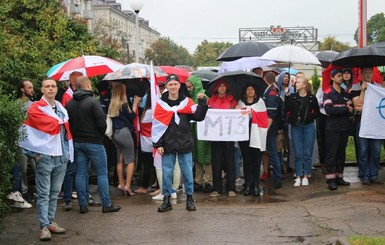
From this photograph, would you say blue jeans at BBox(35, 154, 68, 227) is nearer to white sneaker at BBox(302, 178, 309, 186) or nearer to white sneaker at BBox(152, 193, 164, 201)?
white sneaker at BBox(152, 193, 164, 201)

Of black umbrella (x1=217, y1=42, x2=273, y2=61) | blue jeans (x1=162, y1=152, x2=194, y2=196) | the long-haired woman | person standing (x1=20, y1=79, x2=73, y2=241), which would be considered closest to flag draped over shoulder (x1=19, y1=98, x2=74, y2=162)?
person standing (x1=20, y1=79, x2=73, y2=241)

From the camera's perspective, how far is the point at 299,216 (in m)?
8.79

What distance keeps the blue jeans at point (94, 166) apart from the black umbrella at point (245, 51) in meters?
6.00

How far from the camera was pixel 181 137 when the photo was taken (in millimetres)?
9211

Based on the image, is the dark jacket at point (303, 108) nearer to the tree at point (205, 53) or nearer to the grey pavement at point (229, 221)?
the grey pavement at point (229, 221)

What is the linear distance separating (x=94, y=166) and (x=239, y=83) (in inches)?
112

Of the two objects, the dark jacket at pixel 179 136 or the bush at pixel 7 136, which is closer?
the bush at pixel 7 136

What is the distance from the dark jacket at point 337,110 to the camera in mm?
10680

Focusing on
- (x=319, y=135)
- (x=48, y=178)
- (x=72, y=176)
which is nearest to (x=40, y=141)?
(x=48, y=178)

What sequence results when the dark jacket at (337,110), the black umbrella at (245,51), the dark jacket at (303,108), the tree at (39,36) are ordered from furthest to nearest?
1. the black umbrella at (245,51)
2. the tree at (39,36)
3. the dark jacket at (303,108)
4. the dark jacket at (337,110)

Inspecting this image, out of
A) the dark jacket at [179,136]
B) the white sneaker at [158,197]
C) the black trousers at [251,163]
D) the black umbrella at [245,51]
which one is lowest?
the white sneaker at [158,197]

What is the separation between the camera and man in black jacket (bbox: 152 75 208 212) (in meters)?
9.20

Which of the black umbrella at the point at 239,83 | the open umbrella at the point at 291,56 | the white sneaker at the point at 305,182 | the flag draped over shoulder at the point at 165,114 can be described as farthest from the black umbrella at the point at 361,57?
the flag draped over shoulder at the point at 165,114

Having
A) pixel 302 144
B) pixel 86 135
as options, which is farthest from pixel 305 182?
pixel 86 135
